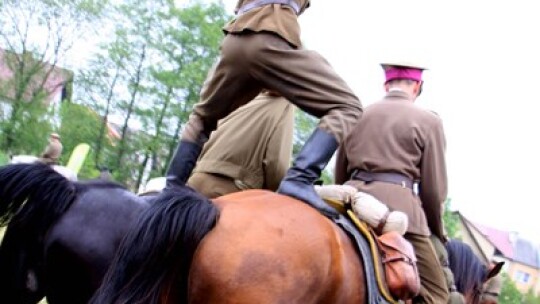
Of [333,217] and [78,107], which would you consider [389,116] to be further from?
[78,107]

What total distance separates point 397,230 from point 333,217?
502 millimetres

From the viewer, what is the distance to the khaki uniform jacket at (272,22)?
4.12m

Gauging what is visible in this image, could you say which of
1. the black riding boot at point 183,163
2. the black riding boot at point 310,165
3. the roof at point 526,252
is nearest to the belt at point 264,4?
the black riding boot at point 310,165

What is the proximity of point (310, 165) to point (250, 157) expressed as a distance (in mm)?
1176

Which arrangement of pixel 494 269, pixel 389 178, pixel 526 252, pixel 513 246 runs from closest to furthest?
pixel 389 178 → pixel 494 269 → pixel 513 246 → pixel 526 252

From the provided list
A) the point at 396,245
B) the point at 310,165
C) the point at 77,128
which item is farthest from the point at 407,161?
the point at 77,128

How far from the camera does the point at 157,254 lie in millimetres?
3400

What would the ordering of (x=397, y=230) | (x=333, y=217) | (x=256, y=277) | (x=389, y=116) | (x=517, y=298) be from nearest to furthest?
1. (x=256, y=277)
2. (x=333, y=217)
3. (x=397, y=230)
4. (x=389, y=116)
5. (x=517, y=298)

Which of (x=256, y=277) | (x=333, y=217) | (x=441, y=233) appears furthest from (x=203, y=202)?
(x=441, y=233)

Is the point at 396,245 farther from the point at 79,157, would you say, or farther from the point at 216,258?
the point at 79,157

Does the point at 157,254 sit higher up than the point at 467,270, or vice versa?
the point at 157,254

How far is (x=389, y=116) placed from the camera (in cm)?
486

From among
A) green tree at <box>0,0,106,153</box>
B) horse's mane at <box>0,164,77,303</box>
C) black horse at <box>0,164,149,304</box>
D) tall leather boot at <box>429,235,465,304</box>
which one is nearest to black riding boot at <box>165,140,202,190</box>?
black horse at <box>0,164,149,304</box>

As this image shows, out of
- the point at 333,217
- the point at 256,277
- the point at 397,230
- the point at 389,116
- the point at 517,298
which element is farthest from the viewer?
the point at 517,298
